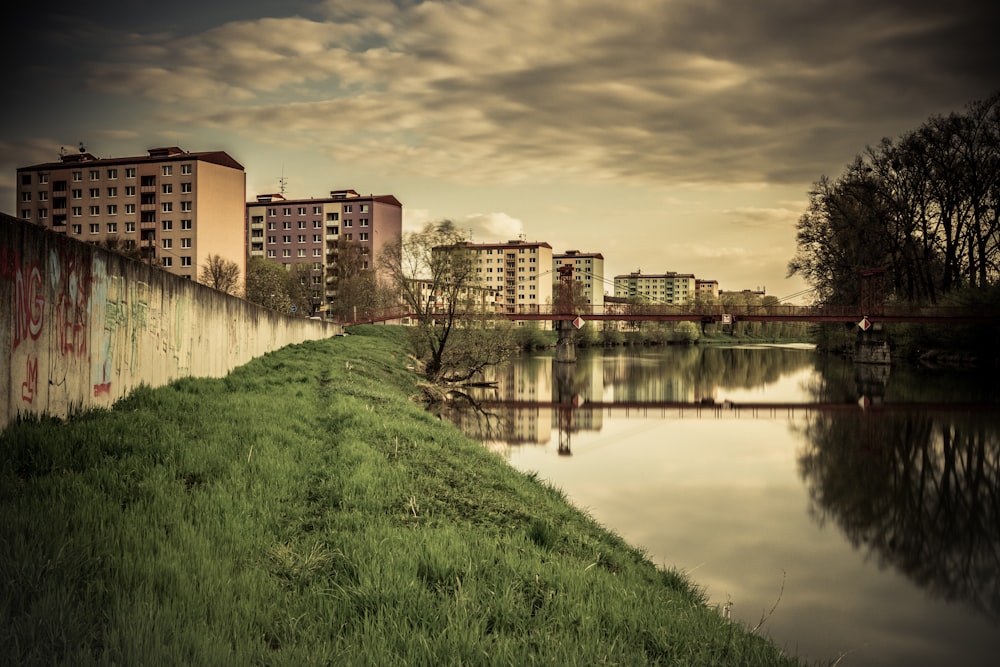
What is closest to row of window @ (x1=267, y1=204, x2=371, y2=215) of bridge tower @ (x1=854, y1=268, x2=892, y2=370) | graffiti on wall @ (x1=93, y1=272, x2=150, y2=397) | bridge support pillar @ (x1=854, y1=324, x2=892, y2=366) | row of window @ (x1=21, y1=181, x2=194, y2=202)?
row of window @ (x1=21, y1=181, x2=194, y2=202)

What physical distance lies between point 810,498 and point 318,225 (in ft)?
346

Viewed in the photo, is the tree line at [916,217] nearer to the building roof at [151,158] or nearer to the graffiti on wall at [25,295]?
the graffiti on wall at [25,295]

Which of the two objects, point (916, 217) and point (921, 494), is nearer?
point (921, 494)

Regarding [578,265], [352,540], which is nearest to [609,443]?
[352,540]

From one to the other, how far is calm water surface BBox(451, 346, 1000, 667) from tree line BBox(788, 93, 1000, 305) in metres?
24.0

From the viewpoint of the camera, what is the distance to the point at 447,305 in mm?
32156

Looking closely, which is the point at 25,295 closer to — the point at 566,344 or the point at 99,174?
the point at 566,344

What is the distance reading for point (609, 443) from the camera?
2105cm

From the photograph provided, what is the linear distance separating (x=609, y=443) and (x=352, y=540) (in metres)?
16.2

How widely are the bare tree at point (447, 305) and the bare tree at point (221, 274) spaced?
3543 centimetres

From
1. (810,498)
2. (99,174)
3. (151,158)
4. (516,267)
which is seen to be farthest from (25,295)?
(516,267)

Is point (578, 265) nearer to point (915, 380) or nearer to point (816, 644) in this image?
point (915, 380)

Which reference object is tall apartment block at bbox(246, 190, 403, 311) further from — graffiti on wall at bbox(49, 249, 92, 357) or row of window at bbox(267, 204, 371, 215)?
graffiti on wall at bbox(49, 249, 92, 357)

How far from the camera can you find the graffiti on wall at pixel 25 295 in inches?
241
